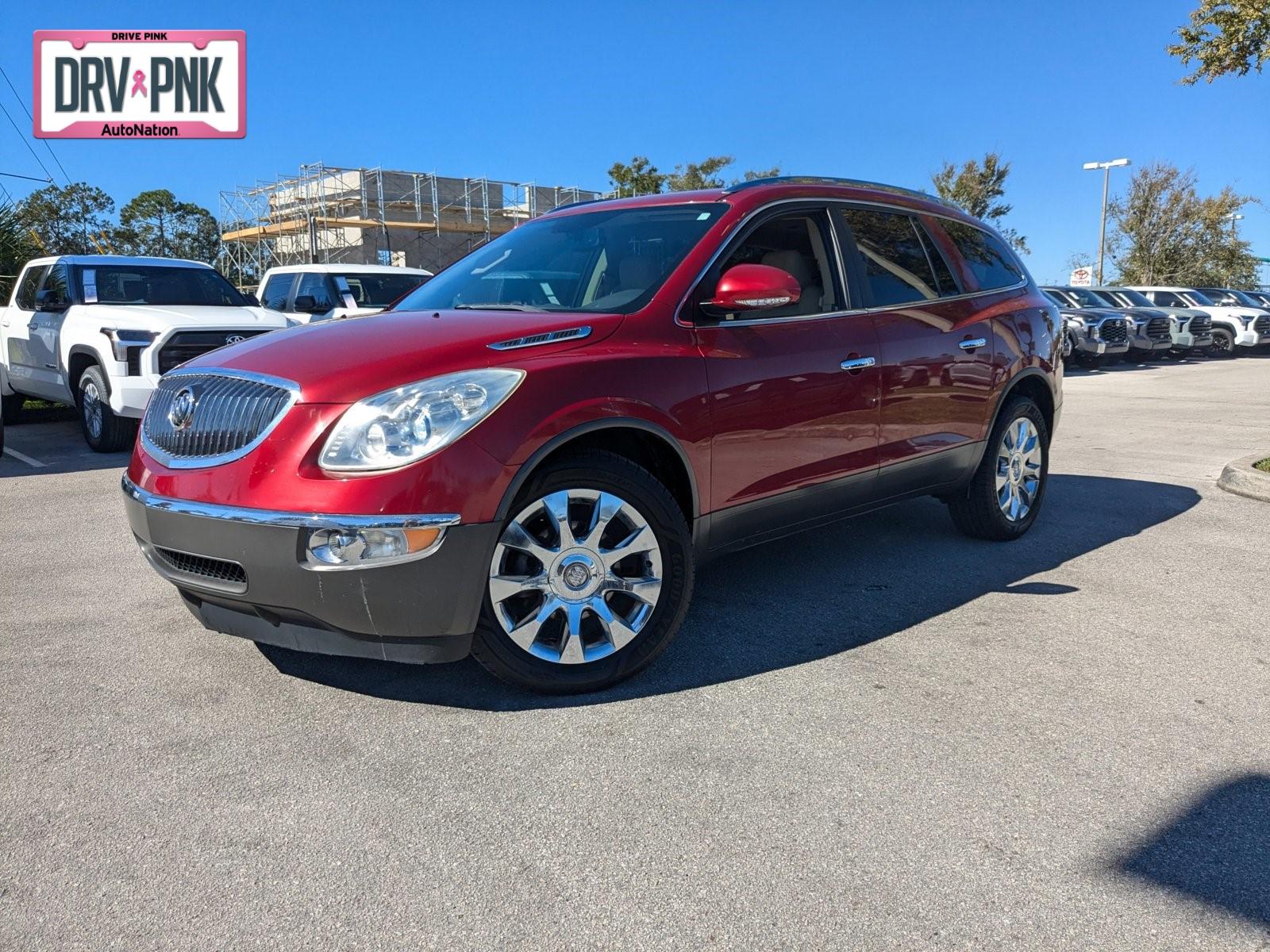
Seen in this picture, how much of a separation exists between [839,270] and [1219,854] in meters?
2.78

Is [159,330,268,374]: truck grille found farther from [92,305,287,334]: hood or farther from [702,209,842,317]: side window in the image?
[702,209,842,317]: side window

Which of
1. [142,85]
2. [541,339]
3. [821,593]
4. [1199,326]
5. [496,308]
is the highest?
[142,85]

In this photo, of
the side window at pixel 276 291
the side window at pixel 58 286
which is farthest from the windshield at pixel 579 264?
the side window at pixel 276 291

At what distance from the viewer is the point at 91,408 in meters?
9.23

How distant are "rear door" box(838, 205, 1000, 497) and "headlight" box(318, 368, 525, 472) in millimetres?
2123

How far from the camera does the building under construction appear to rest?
40.9 m

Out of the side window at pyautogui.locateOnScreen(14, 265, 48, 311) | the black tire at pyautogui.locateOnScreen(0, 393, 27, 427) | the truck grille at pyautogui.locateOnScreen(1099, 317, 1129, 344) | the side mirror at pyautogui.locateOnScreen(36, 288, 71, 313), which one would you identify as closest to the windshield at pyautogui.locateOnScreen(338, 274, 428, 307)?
the side window at pyautogui.locateOnScreen(14, 265, 48, 311)

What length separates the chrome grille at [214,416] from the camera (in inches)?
127

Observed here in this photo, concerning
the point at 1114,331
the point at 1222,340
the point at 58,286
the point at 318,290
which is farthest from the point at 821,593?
the point at 1222,340

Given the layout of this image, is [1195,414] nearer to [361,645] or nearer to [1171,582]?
[1171,582]

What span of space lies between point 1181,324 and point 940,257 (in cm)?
2407

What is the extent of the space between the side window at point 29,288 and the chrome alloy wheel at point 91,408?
177cm

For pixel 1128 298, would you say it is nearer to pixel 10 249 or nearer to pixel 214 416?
pixel 10 249

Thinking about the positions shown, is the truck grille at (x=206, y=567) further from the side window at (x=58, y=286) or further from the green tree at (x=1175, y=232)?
the green tree at (x=1175, y=232)
